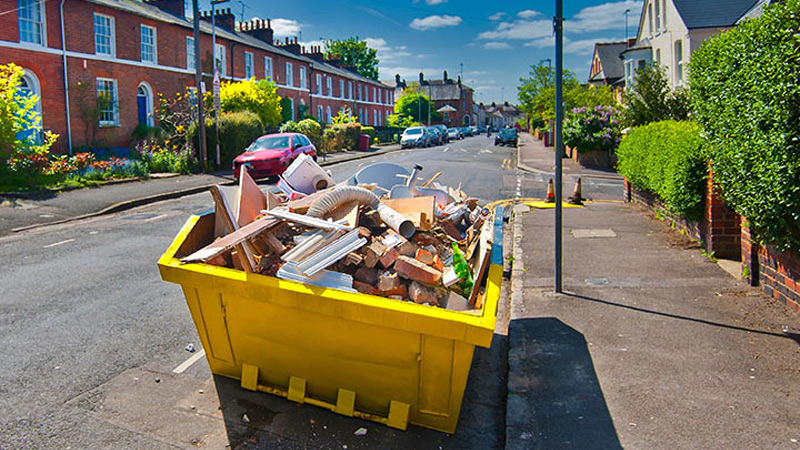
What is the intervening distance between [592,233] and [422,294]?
7329mm

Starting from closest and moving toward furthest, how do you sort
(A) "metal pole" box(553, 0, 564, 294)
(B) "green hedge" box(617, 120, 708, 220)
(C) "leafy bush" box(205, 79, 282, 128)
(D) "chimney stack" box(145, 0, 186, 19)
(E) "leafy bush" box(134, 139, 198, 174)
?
(A) "metal pole" box(553, 0, 564, 294), (B) "green hedge" box(617, 120, 708, 220), (E) "leafy bush" box(134, 139, 198, 174), (C) "leafy bush" box(205, 79, 282, 128), (D) "chimney stack" box(145, 0, 186, 19)

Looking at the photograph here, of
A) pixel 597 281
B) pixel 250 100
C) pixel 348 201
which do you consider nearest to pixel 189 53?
pixel 250 100

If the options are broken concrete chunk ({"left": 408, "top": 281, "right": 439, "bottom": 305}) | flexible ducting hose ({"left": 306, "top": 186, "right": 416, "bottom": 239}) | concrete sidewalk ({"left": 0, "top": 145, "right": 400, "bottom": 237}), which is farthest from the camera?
concrete sidewalk ({"left": 0, "top": 145, "right": 400, "bottom": 237})

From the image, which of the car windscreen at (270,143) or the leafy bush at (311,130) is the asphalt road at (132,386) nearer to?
the car windscreen at (270,143)

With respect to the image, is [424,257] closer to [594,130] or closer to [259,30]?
[594,130]

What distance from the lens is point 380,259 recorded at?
4.06m

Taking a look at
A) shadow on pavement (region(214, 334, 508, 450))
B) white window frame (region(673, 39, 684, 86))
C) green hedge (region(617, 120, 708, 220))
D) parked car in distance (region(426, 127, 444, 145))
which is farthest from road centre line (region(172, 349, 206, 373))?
parked car in distance (region(426, 127, 444, 145))

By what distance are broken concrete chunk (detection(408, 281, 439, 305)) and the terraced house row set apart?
23582 mm

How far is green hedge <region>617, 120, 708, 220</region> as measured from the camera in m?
8.20

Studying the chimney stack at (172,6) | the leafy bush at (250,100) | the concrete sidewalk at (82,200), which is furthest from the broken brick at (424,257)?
the chimney stack at (172,6)

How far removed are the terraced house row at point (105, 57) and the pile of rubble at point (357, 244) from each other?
22301mm

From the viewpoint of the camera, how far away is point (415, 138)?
46.8 m

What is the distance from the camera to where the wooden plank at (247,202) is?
15.3ft

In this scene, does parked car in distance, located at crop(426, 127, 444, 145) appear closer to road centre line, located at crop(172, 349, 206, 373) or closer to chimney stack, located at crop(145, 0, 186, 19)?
chimney stack, located at crop(145, 0, 186, 19)
